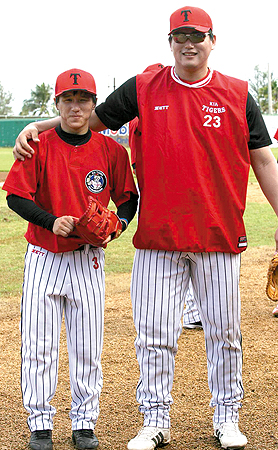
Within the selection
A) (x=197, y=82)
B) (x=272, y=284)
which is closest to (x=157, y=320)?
(x=272, y=284)

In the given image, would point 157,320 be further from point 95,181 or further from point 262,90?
point 262,90

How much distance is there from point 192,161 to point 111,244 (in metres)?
6.17

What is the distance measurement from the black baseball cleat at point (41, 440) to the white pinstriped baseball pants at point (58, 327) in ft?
0.10

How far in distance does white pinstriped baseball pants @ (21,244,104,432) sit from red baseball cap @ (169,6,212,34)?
43.3 inches

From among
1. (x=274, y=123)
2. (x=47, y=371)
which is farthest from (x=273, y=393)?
(x=274, y=123)

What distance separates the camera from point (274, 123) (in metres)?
39.6

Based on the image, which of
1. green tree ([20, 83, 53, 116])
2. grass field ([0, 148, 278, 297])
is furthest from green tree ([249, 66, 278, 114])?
grass field ([0, 148, 278, 297])

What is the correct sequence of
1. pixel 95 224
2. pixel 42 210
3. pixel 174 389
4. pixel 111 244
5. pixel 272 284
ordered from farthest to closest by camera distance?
pixel 111 244 → pixel 174 389 → pixel 272 284 → pixel 42 210 → pixel 95 224

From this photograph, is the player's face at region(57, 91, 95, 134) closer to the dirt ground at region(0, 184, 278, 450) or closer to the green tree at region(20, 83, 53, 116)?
the dirt ground at region(0, 184, 278, 450)

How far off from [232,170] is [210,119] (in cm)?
25

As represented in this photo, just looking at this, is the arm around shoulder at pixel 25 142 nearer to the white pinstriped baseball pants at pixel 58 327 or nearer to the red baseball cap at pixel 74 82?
the red baseball cap at pixel 74 82

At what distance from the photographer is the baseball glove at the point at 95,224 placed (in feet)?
8.63

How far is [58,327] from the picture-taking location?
2.85m

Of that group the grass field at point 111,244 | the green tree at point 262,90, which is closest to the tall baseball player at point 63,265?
the grass field at point 111,244
